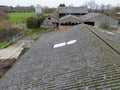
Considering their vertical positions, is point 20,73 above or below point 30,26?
above

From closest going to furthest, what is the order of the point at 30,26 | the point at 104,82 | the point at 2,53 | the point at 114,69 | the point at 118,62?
the point at 104,82
the point at 114,69
the point at 118,62
the point at 2,53
the point at 30,26

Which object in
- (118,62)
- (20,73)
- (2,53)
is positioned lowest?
(2,53)

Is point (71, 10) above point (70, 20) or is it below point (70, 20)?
above

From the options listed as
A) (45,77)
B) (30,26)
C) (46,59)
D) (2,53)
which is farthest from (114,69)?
(30,26)

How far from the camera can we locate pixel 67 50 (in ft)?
32.2

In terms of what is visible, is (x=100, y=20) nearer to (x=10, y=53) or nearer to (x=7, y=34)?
(x=7, y=34)

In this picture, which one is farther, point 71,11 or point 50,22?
point 71,11

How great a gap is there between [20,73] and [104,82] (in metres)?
3.89

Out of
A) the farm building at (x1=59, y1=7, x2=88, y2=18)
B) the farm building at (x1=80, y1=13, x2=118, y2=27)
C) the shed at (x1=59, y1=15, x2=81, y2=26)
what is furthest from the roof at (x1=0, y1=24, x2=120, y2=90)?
the farm building at (x1=59, y1=7, x2=88, y2=18)

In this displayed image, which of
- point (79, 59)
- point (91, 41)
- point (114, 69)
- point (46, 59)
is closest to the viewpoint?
point (114, 69)

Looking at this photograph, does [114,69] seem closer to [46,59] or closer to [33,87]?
[33,87]

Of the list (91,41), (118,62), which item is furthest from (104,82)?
(91,41)

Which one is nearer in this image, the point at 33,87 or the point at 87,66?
the point at 33,87

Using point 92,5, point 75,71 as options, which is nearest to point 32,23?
point 75,71
